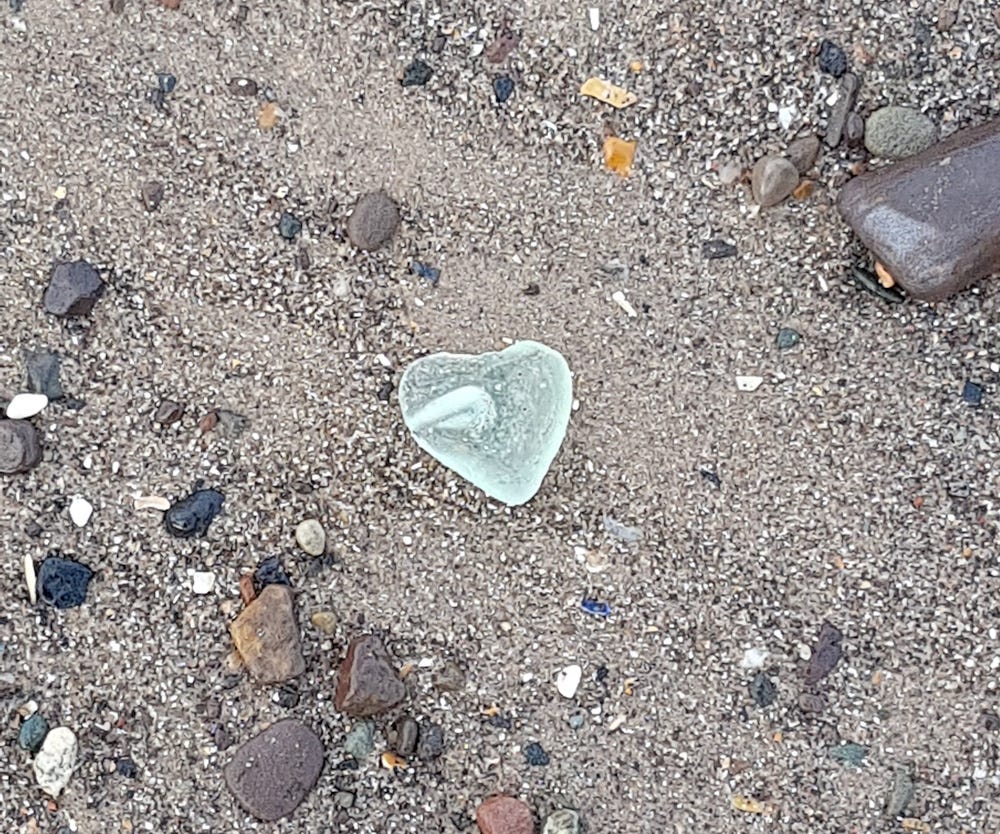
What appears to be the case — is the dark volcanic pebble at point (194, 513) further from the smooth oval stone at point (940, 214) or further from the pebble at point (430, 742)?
the smooth oval stone at point (940, 214)

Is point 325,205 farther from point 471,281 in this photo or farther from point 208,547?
point 208,547

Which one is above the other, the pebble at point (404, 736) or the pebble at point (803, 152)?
the pebble at point (803, 152)

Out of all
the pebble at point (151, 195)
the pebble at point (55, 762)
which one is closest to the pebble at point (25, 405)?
the pebble at point (151, 195)

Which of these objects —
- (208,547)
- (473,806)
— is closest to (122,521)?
(208,547)

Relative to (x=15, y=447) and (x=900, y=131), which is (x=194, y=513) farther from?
(x=900, y=131)

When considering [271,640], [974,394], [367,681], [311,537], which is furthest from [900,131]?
[271,640]
